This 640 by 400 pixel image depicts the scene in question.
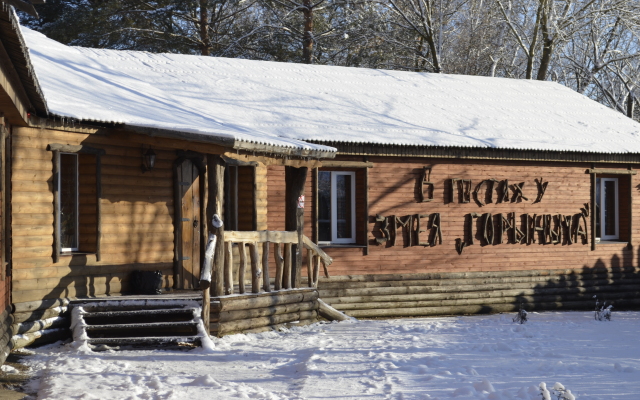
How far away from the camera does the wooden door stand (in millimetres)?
13070

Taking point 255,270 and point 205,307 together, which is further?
point 255,270

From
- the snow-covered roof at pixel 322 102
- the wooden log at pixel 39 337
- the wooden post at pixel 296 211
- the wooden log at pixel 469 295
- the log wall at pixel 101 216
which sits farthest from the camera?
the wooden log at pixel 469 295

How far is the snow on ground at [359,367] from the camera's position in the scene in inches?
303

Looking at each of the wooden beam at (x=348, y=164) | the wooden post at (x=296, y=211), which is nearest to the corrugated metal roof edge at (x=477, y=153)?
the wooden beam at (x=348, y=164)

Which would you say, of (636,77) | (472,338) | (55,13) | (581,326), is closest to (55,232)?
(472,338)

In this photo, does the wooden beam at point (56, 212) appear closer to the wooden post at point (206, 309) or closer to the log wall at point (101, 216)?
the log wall at point (101, 216)

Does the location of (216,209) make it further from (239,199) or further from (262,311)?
(239,199)

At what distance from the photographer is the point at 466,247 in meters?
17.0

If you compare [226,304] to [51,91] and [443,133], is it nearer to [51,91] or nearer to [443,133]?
[51,91]

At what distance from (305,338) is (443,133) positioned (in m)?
7.12

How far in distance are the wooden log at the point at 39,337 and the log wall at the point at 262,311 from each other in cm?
200

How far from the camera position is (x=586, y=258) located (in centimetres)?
1825

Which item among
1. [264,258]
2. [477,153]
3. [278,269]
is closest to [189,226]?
[264,258]

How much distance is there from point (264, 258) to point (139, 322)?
231cm
